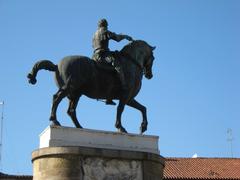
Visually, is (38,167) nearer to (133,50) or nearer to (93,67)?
(93,67)

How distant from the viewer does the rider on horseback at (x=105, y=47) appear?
15406mm

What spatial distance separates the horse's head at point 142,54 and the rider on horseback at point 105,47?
0.35 meters

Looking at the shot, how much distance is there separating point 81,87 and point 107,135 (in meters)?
1.40

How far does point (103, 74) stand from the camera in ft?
50.0

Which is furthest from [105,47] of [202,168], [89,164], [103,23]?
[202,168]

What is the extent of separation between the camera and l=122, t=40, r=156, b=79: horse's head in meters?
16.0

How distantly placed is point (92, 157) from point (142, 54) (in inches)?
142

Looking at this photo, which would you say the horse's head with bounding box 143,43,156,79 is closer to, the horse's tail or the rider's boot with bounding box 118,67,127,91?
the rider's boot with bounding box 118,67,127,91

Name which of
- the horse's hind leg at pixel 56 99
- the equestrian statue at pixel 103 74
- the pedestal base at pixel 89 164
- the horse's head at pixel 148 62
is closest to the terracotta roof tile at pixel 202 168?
the horse's head at pixel 148 62

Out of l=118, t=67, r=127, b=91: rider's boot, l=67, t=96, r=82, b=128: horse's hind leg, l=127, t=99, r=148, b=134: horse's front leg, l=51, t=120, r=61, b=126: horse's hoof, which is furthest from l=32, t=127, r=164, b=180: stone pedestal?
l=118, t=67, r=127, b=91: rider's boot

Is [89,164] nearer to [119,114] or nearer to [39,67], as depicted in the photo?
[119,114]

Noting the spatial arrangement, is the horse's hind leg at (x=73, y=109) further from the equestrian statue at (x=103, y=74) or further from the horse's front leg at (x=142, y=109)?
the horse's front leg at (x=142, y=109)

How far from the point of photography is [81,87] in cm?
1501

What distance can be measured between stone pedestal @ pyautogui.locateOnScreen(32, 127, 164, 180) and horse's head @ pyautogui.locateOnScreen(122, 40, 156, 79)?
223 cm
